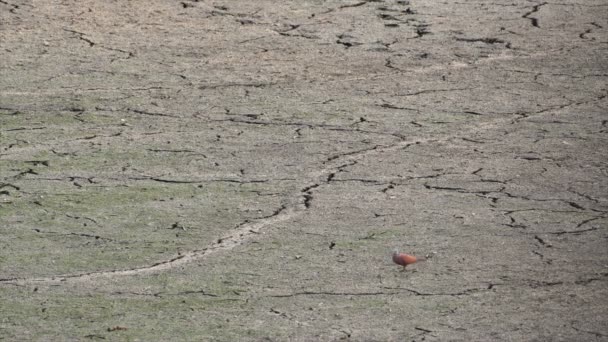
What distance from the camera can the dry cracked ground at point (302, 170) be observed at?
174 inches

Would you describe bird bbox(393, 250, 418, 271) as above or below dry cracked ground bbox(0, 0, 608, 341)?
above

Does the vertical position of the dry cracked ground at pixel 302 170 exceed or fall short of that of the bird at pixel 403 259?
it falls short

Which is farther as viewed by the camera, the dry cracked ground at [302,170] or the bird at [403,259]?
the bird at [403,259]

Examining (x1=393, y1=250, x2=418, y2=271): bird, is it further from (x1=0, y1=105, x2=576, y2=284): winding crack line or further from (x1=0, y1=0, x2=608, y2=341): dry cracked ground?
(x1=0, y1=105, x2=576, y2=284): winding crack line

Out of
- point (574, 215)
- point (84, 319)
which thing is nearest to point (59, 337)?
point (84, 319)

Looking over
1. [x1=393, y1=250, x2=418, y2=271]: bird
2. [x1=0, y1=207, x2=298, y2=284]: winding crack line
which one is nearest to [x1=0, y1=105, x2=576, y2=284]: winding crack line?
[x1=0, y1=207, x2=298, y2=284]: winding crack line

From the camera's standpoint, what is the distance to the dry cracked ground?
174 inches

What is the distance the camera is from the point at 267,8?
29.6 feet

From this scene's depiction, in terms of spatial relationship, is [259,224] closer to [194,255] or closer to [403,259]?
[194,255]

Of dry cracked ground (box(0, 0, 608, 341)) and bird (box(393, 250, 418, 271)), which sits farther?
bird (box(393, 250, 418, 271))

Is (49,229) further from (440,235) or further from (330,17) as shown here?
(330,17)

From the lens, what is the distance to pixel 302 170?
234 inches

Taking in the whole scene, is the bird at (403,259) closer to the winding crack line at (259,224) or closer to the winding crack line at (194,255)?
the winding crack line at (259,224)

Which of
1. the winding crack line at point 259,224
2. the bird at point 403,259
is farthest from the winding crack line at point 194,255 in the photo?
the bird at point 403,259
